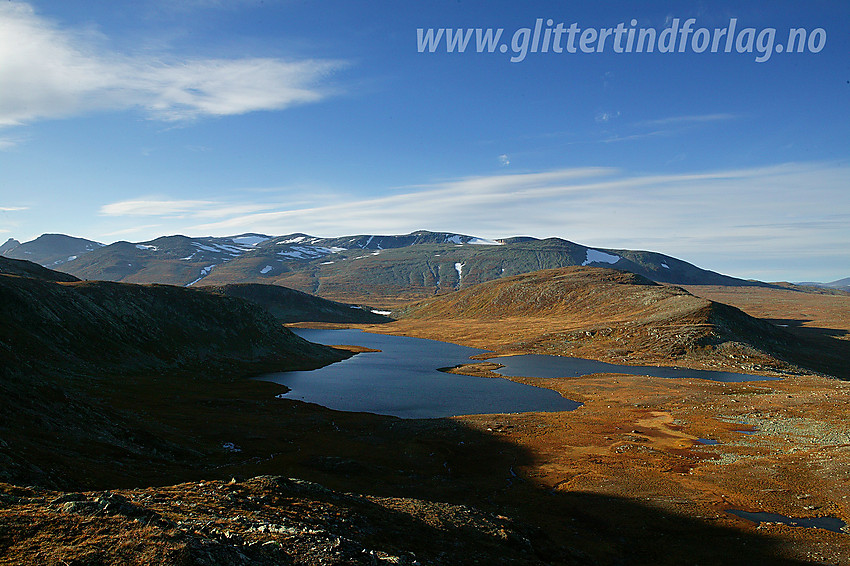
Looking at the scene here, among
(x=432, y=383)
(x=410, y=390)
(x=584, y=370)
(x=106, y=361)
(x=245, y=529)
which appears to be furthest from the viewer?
(x=584, y=370)

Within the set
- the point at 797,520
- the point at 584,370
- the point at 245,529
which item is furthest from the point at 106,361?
the point at 584,370

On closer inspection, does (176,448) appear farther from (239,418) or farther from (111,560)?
(111,560)

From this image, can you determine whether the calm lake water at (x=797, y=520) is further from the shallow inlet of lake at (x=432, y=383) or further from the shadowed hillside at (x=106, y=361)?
the shadowed hillside at (x=106, y=361)

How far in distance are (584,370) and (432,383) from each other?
41.3m

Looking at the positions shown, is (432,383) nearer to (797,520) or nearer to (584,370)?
(584,370)

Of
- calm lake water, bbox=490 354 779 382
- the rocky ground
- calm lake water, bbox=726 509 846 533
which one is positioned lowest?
calm lake water, bbox=490 354 779 382

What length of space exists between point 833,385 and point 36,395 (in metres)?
124

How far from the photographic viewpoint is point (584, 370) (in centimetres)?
11569

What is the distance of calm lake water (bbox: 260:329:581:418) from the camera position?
254 ft

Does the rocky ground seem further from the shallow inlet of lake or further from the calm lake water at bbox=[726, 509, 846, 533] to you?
the shallow inlet of lake

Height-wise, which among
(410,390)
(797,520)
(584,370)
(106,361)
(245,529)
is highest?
(245,529)

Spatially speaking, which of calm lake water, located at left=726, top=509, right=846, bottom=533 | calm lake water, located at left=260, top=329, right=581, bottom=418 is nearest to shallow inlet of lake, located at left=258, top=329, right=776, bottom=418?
calm lake water, located at left=260, top=329, right=581, bottom=418

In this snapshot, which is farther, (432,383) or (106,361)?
(432,383)

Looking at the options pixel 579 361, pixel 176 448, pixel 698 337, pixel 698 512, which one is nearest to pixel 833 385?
pixel 698 337
